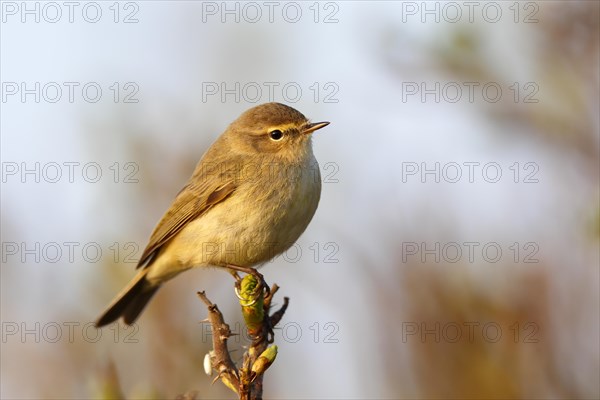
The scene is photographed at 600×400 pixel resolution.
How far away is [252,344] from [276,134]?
105 inches

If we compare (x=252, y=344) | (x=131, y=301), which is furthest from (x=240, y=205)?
(x=252, y=344)

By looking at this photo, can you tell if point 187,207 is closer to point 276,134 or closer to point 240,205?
point 240,205

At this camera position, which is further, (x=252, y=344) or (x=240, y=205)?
(x=240, y=205)

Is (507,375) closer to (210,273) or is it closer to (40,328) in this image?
(210,273)

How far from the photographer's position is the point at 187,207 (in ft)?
18.7

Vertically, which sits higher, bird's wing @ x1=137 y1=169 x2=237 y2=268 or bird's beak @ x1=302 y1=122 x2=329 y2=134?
bird's beak @ x1=302 y1=122 x2=329 y2=134

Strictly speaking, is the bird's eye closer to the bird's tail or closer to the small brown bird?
the small brown bird

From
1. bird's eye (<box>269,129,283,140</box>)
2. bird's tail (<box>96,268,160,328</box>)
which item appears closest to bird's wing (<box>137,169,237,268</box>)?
bird's tail (<box>96,268,160,328</box>)

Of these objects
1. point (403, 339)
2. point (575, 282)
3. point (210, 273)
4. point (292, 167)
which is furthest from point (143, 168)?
point (575, 282)

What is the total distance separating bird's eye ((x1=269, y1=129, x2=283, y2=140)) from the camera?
18.5 ft

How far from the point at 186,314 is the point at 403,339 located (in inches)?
58.8

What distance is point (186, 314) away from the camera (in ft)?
18.2

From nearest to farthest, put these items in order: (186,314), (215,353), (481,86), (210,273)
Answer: (215,353)
(481,86)
(186,314)
(210,273)

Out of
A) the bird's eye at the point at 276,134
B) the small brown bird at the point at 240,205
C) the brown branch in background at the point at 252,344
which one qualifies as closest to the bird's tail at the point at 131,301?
the small brown bird at the point at 240,205
